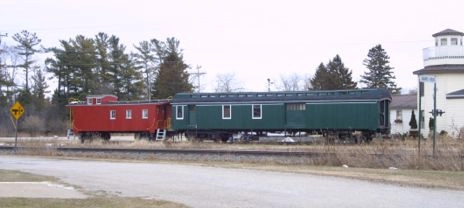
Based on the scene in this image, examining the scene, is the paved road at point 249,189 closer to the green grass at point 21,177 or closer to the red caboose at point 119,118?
the green grass at point 21,177

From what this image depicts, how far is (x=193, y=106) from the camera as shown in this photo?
41.0 meters

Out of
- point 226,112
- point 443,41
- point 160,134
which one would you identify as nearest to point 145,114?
point 160,134

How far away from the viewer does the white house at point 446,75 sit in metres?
44.1

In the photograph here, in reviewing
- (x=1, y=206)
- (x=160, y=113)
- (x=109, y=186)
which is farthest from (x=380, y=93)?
(x=1, y=206)

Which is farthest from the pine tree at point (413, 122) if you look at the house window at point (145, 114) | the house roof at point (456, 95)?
the house window at point (145, 114)

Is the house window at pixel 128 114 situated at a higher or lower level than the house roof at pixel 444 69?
lower

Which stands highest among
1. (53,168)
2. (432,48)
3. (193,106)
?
(432,48)

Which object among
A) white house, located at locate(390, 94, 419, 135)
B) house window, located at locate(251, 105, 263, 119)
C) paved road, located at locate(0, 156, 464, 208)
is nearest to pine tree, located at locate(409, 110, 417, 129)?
white house, located at locate(390, 94, 419, 135)

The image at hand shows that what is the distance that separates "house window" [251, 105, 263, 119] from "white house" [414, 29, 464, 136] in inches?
498

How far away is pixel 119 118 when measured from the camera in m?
44.6

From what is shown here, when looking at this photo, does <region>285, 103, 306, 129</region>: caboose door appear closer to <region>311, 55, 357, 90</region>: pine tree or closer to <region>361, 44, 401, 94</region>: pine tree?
<region>311, 55, 357, 90</region>: pine tree

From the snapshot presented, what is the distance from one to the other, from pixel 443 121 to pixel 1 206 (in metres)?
38.2

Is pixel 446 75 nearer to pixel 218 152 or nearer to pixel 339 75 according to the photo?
pixel 218 152

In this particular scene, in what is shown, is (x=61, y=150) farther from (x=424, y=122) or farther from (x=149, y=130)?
(x=424, y=122)
